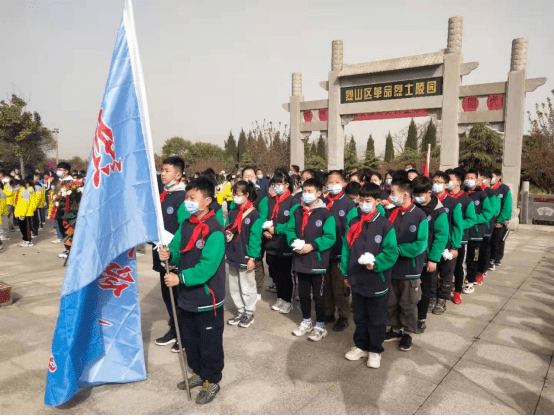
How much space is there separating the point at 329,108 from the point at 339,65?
69.9 inches

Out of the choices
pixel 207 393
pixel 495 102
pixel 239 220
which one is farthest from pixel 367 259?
pixel 495 102

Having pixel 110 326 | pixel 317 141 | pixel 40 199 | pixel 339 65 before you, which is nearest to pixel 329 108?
pixel 339 65

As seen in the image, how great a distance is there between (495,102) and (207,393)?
13.2 m

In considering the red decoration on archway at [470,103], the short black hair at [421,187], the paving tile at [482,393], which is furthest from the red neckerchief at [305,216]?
the red decoration on archway at [470,103]

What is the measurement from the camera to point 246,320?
191 inches

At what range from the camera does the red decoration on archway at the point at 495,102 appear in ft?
42.2

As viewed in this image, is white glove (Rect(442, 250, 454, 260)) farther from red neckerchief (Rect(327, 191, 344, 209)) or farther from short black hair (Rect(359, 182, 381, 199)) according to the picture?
short black hair (Rect(359, 182, 381, 199))

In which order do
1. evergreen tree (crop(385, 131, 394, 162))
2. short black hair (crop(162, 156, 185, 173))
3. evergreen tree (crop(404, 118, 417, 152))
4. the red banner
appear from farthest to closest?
evergreen tree (crop(385, 131, 394, 162)) → evergreen tree (crop(404, 118, 417, 152)) → the red banner → short black hair (crop(162, 156, 185, 173))

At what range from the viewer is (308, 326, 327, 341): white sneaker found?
4.38 metres

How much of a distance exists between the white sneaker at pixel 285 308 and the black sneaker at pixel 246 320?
21.1 inches

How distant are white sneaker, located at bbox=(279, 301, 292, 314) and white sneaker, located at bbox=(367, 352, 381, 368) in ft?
5.65

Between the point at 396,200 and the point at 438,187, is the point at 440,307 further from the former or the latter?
the point at 396,200

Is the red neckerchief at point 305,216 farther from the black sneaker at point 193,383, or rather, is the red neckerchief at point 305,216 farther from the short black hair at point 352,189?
the black sneaker at point 193,383

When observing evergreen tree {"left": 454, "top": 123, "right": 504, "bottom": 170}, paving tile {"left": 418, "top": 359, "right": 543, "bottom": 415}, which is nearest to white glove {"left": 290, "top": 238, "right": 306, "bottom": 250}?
paving tile {"left": 418, "top": 359, "right": 543, "bottom": 415}
